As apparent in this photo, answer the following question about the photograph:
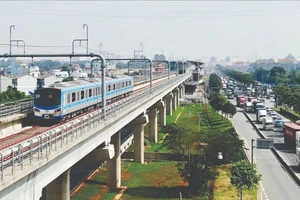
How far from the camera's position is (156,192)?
32.3 meters

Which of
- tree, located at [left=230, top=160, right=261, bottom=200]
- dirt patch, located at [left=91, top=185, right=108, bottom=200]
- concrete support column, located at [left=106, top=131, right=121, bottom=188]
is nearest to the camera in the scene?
tree, located at [left=230, top=160, right=261, bottom=200]

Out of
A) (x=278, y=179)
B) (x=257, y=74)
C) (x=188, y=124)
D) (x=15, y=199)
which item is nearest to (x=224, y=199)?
(x=278, y=179)

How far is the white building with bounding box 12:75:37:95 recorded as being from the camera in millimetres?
92188

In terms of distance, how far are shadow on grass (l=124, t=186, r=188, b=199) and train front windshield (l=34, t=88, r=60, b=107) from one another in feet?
33.0

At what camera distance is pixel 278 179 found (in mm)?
34875

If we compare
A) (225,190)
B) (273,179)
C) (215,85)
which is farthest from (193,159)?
(215,85)

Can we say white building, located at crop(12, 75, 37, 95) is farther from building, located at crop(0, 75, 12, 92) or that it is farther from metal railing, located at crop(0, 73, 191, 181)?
metal railing, located at crop(0, 73, 191, 181)

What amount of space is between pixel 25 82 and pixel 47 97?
7278 cm

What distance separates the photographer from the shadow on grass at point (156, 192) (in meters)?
31.2

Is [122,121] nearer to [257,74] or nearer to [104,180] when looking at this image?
[104,180]

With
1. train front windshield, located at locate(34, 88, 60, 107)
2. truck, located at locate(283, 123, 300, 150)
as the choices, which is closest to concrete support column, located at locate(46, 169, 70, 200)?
train front windshield, located at locate(34, 88, 60, 107)

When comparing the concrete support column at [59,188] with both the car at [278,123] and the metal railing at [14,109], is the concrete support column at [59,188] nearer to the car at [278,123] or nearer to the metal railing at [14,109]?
the metal railing at [14,109]

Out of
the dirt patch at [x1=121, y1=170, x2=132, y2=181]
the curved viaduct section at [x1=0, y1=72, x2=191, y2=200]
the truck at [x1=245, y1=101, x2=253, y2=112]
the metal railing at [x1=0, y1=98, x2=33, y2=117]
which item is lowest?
the dirt patch at [x1=121, y1=170, x2=132, y2=181]

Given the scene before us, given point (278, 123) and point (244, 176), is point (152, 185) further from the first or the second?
point (278, 123)
